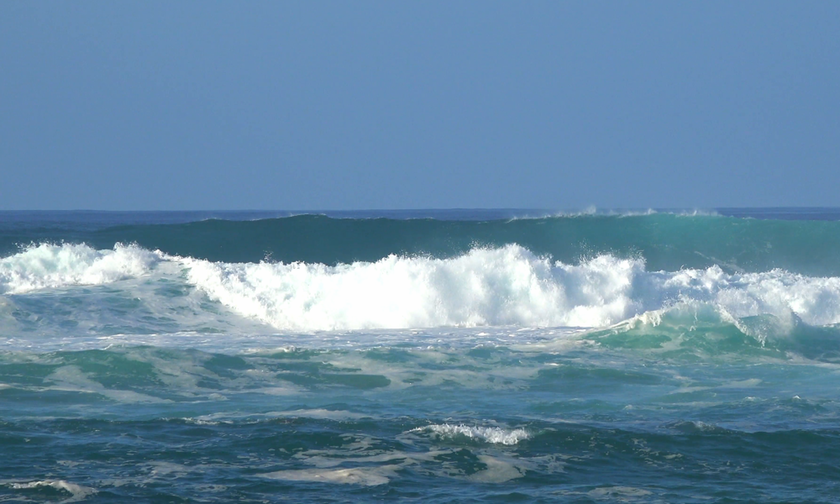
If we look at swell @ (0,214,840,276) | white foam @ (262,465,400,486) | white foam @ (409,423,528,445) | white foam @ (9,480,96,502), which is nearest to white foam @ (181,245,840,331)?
swell @ (0,214,840,276)

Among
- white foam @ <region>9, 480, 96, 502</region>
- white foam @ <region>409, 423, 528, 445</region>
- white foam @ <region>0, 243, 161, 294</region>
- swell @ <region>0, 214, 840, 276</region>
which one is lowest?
white foam @ <region>9, 480, 96, 502</region>

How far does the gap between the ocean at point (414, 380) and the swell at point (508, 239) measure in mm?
453

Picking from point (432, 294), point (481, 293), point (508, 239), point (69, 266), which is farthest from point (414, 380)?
point (508, 239)

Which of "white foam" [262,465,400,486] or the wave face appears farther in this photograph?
the wave face

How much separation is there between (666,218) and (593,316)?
1319cm

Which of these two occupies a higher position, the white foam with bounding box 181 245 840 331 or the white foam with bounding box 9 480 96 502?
the white foam with bounding box 181 245 840 331

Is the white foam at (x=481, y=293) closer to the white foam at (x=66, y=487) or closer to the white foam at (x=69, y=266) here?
the white foam at (x=69, y=266)

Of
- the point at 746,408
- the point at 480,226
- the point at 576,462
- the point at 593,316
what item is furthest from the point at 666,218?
the point at 576,462

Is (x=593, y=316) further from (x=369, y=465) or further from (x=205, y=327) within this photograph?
(x=369, y=465)

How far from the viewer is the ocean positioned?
7.07m

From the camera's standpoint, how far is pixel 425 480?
7012 mm

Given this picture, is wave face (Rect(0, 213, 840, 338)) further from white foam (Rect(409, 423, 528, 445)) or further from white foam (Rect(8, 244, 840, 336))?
white foam (Rect(409, 423, 528, 445))

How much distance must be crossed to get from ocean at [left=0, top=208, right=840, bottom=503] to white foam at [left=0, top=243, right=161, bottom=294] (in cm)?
7

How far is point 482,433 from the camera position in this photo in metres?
8.22
